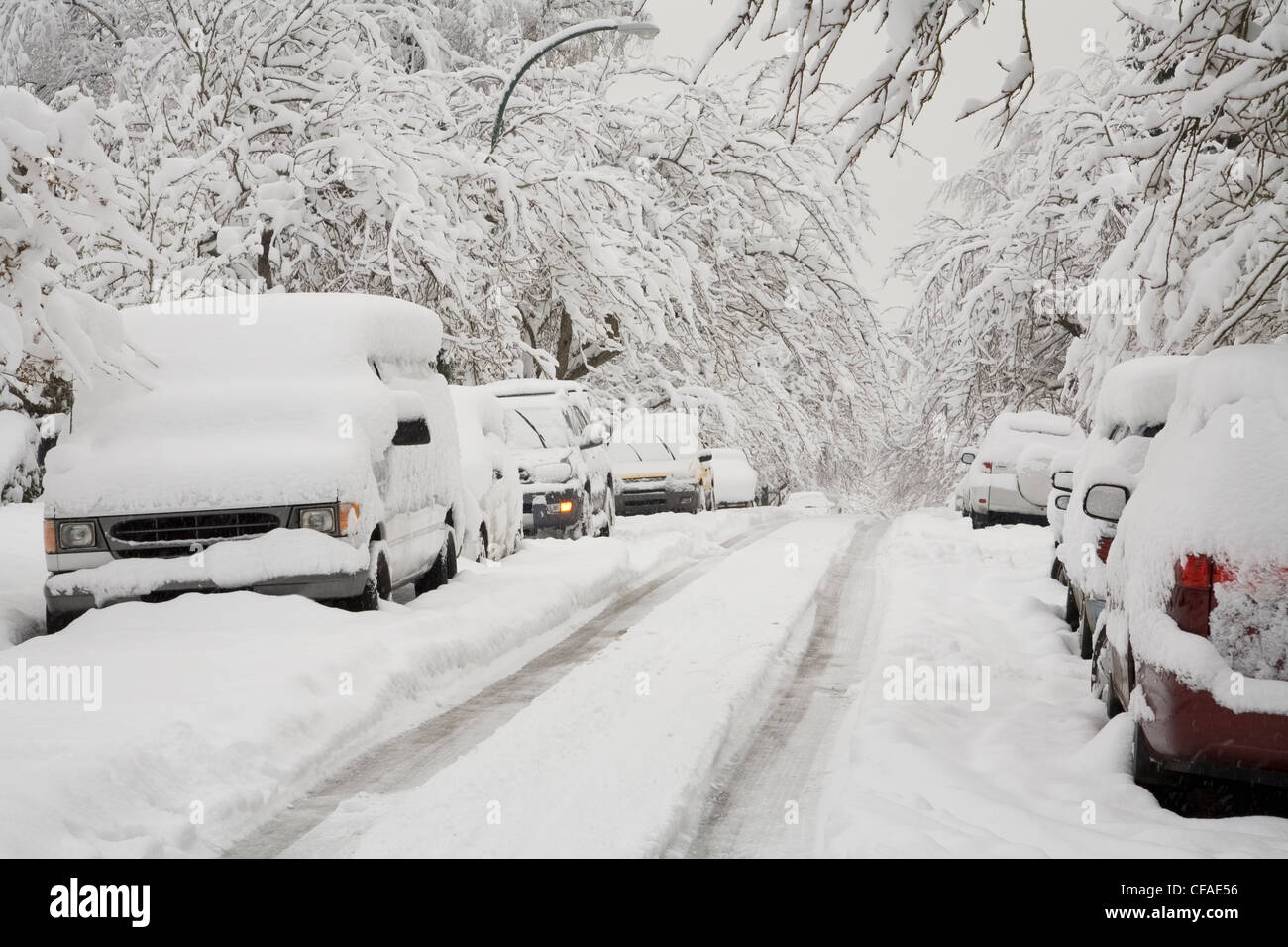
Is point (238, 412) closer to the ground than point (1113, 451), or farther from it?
farther from it

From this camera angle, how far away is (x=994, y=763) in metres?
5.67

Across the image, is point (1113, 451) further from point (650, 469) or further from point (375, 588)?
point (650, 469)

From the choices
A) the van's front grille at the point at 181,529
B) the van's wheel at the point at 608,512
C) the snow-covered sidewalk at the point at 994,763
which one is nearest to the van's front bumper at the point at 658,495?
the van's wheel at the point at 608,512

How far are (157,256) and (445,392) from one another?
2.99 metres

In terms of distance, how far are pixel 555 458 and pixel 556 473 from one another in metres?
0.19

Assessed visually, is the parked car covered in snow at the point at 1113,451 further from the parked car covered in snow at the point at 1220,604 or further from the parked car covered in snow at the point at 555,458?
the parked car covered in snow at the point at 555,458

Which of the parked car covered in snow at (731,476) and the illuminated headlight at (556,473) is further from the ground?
the illuminated headlight at (556,473)

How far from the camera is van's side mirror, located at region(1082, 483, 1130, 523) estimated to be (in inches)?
244

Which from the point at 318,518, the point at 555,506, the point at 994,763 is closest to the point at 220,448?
the point at 318,518

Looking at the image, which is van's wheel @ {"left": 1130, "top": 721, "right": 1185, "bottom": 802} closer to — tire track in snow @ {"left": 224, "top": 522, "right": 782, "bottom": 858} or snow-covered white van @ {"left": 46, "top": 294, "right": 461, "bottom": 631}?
tire track in snow @ {"left": 224, "top": 522, "right": 782, "bottom": 858}

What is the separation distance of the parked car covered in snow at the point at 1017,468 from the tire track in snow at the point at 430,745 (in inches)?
386

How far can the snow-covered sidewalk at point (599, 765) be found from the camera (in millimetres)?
4496
